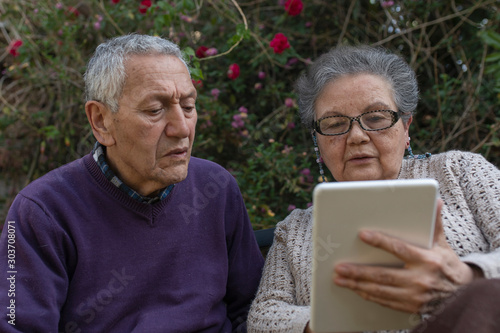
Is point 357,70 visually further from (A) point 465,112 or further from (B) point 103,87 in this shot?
(A) point 465,112

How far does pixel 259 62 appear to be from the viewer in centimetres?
363

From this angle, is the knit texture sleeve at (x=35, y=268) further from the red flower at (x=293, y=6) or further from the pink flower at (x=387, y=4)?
the pink flower at (x=387, y=4)

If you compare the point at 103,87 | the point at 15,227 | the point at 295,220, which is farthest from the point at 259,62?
the point at 15,227

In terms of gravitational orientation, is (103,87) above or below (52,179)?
above

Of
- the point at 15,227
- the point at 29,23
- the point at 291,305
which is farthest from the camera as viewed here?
the point at 29,23

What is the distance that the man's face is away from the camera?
1810 millimetres

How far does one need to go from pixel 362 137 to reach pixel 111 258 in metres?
1.11

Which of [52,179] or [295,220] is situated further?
[295,220]

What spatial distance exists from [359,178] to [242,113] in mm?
1445

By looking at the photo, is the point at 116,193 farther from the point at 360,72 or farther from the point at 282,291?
the point at 360,72

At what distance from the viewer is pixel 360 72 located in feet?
6.86

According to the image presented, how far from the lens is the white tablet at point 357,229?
1248 mm
